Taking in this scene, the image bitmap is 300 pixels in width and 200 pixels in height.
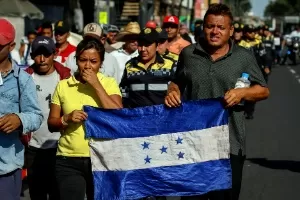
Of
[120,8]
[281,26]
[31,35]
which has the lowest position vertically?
[281,26]

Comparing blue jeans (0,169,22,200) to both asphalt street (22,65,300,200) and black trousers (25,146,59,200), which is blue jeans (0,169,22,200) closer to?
black trousers (25,146,59,200)

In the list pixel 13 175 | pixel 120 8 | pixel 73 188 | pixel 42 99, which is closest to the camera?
pixel 13 175

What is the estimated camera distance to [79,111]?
536 centimetres

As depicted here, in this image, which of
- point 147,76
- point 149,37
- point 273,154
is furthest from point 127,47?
point 147,76

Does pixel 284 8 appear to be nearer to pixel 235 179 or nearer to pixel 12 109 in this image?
pixel 235 179

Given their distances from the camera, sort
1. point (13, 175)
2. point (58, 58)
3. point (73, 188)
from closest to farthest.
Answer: point (13, 175), point (73, 188), point (58, 58)

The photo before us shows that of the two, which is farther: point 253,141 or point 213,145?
point 253,141

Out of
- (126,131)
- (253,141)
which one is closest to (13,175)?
(126,131)

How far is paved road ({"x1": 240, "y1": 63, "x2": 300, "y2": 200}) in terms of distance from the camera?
855 centimetres

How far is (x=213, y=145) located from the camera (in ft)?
18.0

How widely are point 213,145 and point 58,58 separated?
3852 millimetres

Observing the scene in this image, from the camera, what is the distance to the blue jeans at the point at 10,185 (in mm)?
4730

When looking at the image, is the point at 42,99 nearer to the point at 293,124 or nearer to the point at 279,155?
the point at 279,155

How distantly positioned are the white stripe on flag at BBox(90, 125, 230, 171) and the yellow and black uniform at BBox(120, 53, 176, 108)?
150 centimetres
